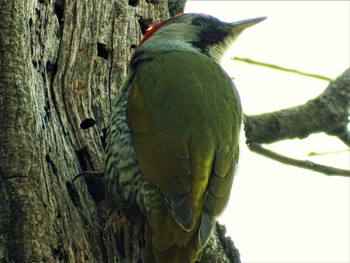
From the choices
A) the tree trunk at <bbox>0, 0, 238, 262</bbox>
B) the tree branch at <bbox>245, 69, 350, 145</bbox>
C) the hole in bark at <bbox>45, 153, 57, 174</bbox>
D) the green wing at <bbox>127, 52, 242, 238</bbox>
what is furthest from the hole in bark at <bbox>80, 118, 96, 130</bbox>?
the tree branch at <bbox>245, 69, 350, 145</bbox>

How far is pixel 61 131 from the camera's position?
181 inches

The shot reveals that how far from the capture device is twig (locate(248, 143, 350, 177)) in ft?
17.4

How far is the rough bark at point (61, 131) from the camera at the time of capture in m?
3.96

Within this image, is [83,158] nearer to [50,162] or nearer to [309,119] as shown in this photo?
[50,162]

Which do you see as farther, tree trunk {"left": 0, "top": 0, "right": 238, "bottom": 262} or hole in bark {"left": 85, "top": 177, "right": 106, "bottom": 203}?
hole in bark {"left": 85, "top": 177, "right": 106, "bottom": 203}

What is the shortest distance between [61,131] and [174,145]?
633 mm

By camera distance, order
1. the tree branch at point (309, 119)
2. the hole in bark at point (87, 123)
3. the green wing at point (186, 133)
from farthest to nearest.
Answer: the tree branch at point (309, 119), the hole in bark at point (87, 123), the green wing at point (186, 133)

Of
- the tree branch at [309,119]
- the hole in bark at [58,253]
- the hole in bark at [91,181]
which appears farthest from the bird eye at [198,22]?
the hole in bark at [58,253]

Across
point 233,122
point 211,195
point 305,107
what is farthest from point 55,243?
point 305,107

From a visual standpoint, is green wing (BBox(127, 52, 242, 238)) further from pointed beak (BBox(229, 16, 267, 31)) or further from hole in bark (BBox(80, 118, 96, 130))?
pointed beak (BBox(229, 16, 267, 31))

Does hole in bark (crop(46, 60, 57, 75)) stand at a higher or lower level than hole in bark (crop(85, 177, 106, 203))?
higher

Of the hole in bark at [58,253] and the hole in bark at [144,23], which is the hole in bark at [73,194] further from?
the hole in bark at [144,23]

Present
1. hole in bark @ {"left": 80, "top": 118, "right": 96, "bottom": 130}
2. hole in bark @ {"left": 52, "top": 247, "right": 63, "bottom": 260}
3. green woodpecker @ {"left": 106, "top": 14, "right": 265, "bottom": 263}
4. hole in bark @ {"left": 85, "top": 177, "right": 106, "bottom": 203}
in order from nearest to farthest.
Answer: hole in bark @ {"left": 52, "top": 247, "right": 63, "bottom": 260}
green woodpecker @ {"left": 106, "top": 14, "right": 265, "bottom": 263}
hole in bark @ {"left": 85, "top": 177, "right": 106, "bottom": 203}
hole in bark @ {"left": 80, "top": 118, "right": 96, "bottom": 130}

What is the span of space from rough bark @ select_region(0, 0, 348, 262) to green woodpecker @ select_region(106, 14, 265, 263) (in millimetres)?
162
